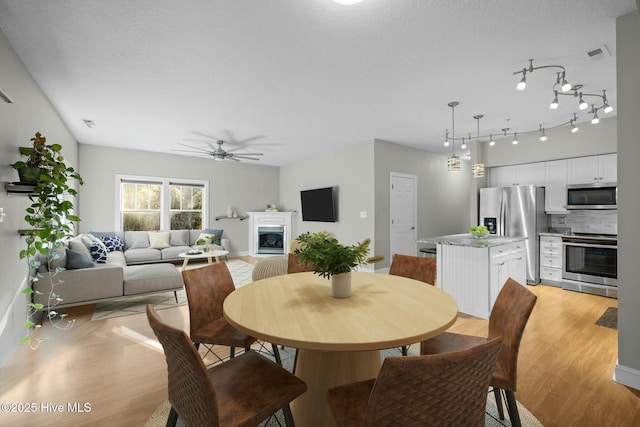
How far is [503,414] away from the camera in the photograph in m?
1.73

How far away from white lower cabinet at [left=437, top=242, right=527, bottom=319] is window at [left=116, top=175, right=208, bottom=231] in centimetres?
585

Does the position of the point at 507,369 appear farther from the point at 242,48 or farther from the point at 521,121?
the point at 521,121

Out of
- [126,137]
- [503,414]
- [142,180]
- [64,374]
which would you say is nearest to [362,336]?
[503,414]

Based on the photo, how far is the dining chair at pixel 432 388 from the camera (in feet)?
2.58

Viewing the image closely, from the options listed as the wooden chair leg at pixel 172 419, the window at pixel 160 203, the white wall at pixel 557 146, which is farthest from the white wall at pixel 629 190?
the window at pixel 160 203

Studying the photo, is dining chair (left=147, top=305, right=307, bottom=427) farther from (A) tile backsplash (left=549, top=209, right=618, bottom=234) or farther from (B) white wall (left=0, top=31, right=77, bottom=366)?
(A) tile backsplash (left=549, top=209, right=618, bottom=234)

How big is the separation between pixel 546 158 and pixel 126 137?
7.47m

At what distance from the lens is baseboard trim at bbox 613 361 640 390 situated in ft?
6.65

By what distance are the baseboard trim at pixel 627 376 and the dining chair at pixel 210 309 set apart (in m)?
2.39

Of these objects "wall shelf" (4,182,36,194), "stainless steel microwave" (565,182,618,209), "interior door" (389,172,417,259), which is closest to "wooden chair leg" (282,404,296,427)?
"wall shelf" (4,182,36,194)

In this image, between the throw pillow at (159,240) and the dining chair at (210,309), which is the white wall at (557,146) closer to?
the dining chair at (210,309)

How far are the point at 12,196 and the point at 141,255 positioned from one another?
3.55m

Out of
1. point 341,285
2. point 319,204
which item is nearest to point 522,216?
point 319,204

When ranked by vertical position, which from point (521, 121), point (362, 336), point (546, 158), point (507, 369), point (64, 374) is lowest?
point (64, 374)
